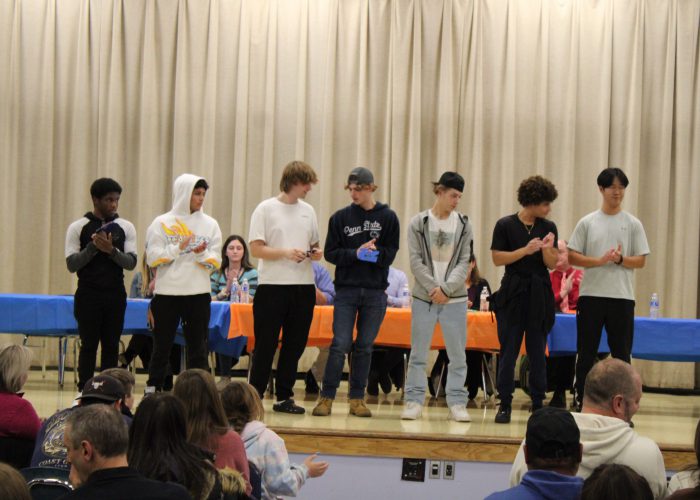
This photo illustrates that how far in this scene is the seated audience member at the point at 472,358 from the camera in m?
7.14

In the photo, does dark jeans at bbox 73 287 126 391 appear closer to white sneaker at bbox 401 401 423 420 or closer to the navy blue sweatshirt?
the navy blue sweatshirt

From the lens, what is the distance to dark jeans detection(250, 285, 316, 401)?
5.46m

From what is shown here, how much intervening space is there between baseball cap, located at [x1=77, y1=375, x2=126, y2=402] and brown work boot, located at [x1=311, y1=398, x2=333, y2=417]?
232 centimetres

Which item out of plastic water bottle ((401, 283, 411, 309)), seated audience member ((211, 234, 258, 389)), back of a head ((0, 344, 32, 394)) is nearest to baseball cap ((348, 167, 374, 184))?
seated audience member ((211, 234, 258, 389))

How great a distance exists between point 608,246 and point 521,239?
55cm

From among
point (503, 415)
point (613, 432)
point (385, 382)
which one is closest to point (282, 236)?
point (503, 415)

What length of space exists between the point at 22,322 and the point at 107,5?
12.4 feet

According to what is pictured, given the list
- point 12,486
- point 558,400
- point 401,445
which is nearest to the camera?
point 12,486

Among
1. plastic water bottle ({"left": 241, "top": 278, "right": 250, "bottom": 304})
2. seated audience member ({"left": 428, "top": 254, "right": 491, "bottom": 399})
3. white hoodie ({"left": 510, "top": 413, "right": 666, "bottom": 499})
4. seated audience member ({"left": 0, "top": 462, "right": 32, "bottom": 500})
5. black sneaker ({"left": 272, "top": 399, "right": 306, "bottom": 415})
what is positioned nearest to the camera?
seated audience member ({"left": 0, "top": 462, "right": 32, "bottom": 500})

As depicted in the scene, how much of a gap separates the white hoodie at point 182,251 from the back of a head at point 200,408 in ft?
8.16

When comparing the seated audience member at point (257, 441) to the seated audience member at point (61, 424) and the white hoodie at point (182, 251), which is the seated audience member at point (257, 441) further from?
the white hoodie at point (182, 251)

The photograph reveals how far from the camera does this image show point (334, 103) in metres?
8.98

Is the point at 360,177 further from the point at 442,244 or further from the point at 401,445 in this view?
the point at 401,445

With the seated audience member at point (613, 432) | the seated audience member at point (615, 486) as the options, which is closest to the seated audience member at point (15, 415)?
the seated audience member at point (613, 432)
